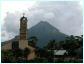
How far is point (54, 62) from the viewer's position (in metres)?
4.36

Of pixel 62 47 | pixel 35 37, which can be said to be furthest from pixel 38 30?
pixel 62 47

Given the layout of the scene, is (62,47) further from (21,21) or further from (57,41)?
(21,21)

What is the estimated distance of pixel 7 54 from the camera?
4363mm

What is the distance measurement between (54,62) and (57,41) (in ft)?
1.05

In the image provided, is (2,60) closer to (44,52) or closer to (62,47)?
(44,52)

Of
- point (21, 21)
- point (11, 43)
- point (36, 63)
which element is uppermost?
point (21, 21)

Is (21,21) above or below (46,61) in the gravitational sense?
above

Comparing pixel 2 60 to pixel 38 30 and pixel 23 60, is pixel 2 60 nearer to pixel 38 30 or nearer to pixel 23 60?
pixel 23 60

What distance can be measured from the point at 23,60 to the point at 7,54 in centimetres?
25

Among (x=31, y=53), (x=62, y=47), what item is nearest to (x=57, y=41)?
(x=62, y=47)

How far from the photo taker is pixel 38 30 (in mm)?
4402

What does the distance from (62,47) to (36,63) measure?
476 millimetres

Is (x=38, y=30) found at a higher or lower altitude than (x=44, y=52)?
higher

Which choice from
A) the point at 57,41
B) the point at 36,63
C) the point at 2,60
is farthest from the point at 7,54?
the point at 57,41
